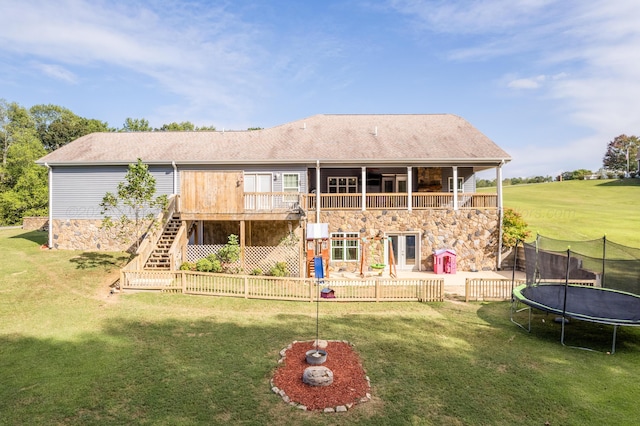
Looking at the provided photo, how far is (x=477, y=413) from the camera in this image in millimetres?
5746

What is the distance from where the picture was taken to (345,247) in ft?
59.4

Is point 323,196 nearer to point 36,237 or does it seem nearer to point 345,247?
point 345,247

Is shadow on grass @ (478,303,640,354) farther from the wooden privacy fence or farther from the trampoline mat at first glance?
the wooden privacy fence

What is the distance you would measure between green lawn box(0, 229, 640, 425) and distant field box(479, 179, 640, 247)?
16.3 m

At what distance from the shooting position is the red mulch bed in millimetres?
6070

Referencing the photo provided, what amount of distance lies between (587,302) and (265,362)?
9602 mm

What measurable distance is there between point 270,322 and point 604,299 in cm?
1025

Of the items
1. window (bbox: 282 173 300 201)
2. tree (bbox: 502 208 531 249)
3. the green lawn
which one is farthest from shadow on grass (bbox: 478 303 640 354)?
window (bbox: 282 173 300 201)

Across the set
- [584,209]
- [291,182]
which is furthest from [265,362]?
[584,209]

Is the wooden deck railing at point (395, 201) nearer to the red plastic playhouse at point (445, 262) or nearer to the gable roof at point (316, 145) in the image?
the gable roof at point (316, 145)

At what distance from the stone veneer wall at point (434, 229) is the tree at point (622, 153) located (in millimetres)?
68420

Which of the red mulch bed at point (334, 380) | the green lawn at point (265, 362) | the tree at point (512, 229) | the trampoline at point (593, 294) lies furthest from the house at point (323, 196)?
the red mulch bed at point (334, 380)

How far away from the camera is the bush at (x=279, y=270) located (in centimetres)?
1523

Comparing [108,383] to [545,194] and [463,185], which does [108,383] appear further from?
[545,194]
